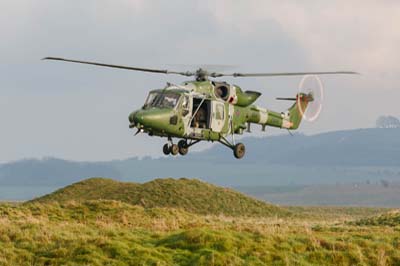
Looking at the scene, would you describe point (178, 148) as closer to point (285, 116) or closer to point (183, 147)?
point (183, 147)

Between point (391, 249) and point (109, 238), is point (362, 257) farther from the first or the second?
point (109, 238)

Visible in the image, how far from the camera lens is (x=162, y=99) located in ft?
130

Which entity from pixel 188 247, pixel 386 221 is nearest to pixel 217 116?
pixel 188 247

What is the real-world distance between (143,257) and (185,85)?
44.9ft

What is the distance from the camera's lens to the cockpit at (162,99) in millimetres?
39469

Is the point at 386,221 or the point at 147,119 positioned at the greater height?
the point at 147,119

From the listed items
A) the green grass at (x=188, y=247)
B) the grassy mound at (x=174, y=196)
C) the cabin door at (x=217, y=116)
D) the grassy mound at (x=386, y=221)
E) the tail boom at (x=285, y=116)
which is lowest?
the green grass at (x=188, y=247)

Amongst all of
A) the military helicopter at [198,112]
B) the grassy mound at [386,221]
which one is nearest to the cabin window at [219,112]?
the military helicopter at [198,112]

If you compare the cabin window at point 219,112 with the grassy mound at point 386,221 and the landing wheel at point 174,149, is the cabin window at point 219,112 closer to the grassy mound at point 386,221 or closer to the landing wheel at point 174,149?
the landing wheel at point 174,149

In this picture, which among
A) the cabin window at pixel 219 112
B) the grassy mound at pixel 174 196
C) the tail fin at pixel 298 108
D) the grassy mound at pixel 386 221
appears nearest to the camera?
the cabin window at pixel 219 112

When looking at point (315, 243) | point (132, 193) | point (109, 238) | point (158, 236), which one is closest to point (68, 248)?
point (109, 238)

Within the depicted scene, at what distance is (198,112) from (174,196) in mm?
28433

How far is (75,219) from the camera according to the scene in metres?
44.6

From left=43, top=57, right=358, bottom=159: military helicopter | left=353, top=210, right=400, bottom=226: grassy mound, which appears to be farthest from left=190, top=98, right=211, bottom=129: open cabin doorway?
left=353, top=210, right=400, bottom=226: grassy mound
